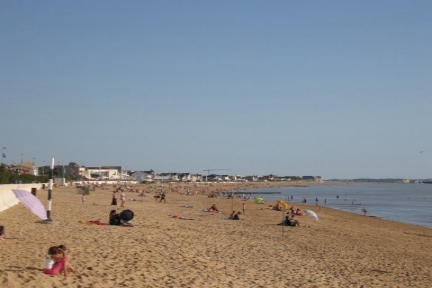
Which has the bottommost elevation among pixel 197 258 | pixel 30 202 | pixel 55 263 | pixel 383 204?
pixel 383 204

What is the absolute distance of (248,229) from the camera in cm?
2164

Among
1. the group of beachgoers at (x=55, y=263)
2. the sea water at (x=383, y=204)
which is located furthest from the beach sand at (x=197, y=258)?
the sea water at (x=383, y=204)

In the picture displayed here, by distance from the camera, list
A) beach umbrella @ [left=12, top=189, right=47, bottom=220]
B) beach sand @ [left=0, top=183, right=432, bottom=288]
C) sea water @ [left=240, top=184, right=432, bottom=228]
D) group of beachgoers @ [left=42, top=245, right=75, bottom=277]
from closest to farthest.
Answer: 1. group of beachgoers @ [left=42, top=245, right=75, bottom=277]
2. beach sand @ [left=0, top=183, right=432, bottom=288]
3. beach umbrella @ [left=12, top=189, right=47, bottom=220]
4. sea water @ [left=240, top=184, right=432, bottom=228]

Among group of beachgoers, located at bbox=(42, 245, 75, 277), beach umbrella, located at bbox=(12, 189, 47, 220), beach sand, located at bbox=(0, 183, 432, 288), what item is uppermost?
beach umbrella, located at bbox=(12, 189, 47, 220)

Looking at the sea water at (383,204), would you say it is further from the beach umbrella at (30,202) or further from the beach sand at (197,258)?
the beach umbrella at (30,202)

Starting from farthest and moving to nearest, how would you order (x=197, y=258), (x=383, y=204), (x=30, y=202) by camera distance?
1. (x=383, y=204)
2. (x=197, y=258)
3. (x=30, y=202)

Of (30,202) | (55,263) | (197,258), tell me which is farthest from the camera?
(197,258)

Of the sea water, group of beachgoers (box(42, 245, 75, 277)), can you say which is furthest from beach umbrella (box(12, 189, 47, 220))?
the sea water

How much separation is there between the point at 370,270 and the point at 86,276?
27.1ft

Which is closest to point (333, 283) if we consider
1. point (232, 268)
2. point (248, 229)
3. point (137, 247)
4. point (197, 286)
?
point (232, 268)

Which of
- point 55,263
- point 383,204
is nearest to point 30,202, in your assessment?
point 55,263

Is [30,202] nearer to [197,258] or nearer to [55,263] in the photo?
[55,263]

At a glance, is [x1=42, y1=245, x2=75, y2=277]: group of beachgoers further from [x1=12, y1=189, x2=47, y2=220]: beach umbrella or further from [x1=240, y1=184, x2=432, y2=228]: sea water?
[x1=240, y1=184, x2=432, y2=228]: sea water

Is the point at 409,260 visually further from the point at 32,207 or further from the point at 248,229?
the point at 32,207
